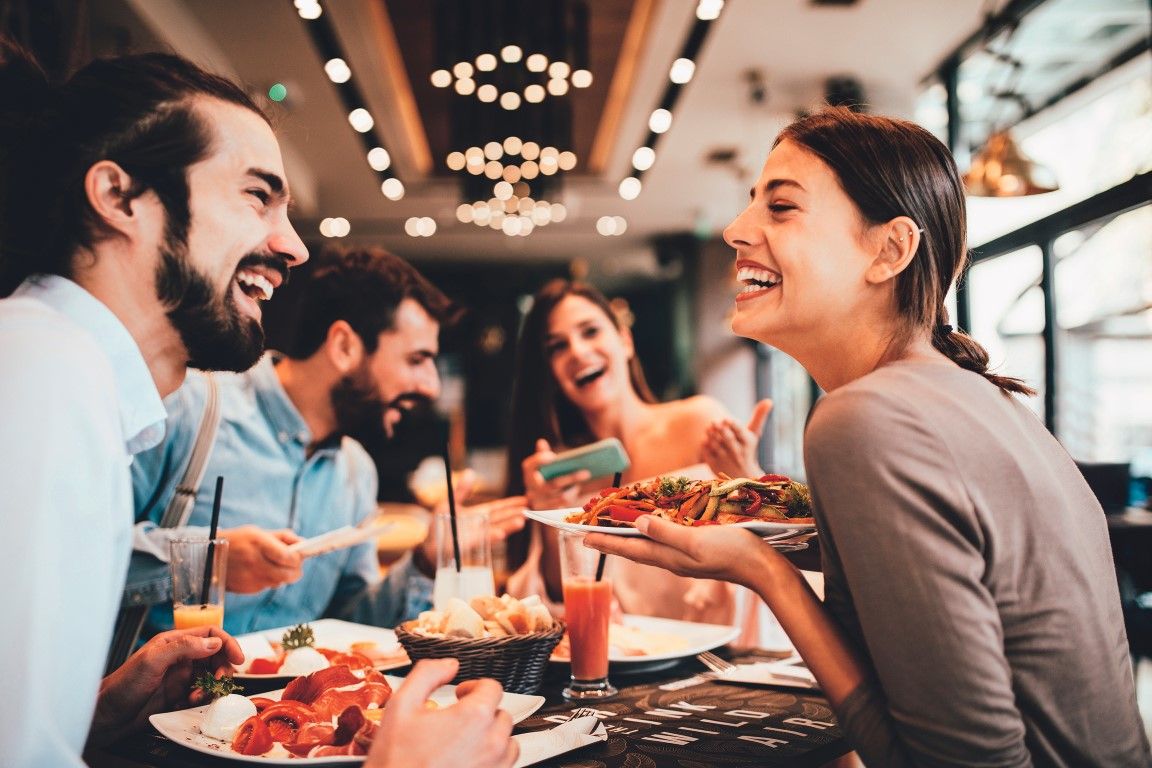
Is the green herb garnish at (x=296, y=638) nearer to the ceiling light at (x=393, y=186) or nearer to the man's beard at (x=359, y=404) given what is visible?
the man's beard at (x=359, y=404)

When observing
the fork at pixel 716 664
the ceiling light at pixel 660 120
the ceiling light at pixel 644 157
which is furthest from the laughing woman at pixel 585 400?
the ceiling light at pixel 644 157

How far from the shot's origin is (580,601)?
1730 millimetres

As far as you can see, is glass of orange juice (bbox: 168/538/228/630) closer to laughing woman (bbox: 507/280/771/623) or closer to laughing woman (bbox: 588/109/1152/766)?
laughing woman (bbox: 588/109/1152/766)

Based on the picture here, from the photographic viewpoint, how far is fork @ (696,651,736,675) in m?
1.78

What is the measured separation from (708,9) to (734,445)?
253 centimetres

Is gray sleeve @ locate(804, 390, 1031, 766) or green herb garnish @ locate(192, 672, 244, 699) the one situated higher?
gray sleeve @ locate(804, 390, 1031, 766)

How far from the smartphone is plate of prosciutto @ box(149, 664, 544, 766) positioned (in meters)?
1.02

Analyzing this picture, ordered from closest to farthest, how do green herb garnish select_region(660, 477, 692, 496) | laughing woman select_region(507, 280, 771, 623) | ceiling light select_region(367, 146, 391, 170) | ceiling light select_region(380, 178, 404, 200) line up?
green herb garnish select_region(660, 477, 692, 496)
laughing woman select_region(507, 280, 771, 623)
ceiling light select_region(367, 146, 391, 170)
ceiling light select_region(380, 178, 404, 200)

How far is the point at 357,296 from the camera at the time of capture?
305 cm

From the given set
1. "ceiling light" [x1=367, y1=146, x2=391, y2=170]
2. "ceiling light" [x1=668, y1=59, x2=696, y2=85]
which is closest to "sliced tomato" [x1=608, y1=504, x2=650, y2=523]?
"ceiling light" [x1=668, y1=59, x2=696, y2=85]

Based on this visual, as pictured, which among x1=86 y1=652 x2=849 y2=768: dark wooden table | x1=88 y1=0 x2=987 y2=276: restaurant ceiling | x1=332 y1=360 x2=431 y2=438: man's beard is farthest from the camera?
x1=88 y1=0 x2=987 y2=276: restaurant ceiling

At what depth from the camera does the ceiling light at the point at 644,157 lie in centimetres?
632

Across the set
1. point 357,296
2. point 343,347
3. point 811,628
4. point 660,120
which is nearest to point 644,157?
point 660,120

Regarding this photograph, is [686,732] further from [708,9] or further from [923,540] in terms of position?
[708,9]
